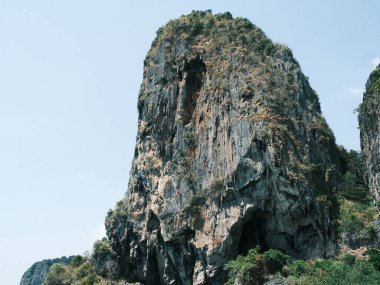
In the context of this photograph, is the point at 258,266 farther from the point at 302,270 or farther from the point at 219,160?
the point at 219,160

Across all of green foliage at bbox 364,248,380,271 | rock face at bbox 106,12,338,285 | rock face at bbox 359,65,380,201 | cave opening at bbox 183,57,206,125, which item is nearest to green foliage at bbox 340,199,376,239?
rock face at bbox 106,12,338,285

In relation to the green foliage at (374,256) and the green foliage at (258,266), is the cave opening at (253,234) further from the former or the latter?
the green foliage at (374,256)

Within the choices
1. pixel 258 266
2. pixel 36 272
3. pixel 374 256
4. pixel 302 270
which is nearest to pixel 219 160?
pixel 258 266

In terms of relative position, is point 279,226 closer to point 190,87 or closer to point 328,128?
point 328,128

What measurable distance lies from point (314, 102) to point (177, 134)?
13.6 meters

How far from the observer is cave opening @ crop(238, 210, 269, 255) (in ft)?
134

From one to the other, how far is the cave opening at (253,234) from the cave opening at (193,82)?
13.2 m

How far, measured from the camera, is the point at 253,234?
41.7 m

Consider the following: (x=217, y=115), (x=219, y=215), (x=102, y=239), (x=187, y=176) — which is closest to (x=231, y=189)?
(x=219, y=215)

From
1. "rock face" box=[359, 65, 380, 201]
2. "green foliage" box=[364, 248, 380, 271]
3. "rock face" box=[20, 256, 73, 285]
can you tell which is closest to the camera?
"green foliage" box=[364, 248, 380, 271]

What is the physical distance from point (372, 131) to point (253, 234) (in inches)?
577

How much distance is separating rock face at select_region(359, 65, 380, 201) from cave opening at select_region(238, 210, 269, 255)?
10326 mm

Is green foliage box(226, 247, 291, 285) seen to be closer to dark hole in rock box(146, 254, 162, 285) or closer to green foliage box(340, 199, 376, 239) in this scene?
green foliage box(340, 199, 376, 239)

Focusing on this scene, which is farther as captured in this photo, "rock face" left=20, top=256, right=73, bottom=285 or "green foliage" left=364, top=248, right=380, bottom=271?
"rock face" left=20, top=256, right=73, bottom=285
